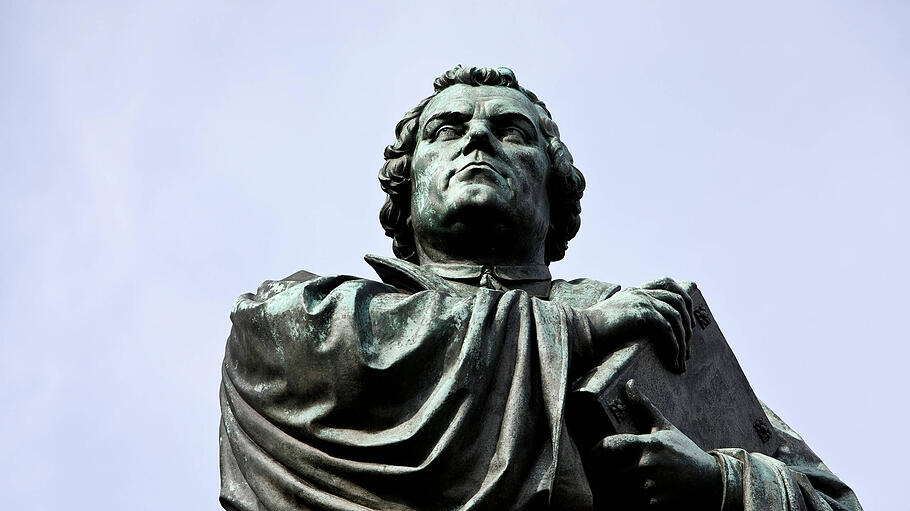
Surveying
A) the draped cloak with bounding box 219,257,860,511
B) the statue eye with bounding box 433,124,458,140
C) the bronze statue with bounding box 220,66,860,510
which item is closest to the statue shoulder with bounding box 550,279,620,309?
the bronze statue with bounding box 220,66,860,510

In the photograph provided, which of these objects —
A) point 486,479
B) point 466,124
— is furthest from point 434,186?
point 486,479

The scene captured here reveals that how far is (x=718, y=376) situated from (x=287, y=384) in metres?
2.42

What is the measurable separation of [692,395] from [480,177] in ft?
5.58

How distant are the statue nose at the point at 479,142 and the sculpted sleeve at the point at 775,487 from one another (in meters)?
2.22

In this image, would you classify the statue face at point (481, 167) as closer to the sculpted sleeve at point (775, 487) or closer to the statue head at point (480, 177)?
the statue head at point (480, 177)

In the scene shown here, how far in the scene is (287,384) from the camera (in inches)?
389

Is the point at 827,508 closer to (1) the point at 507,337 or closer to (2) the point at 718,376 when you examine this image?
(2) the point at 718,376

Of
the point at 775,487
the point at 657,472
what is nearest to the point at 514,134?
the point at 657,472

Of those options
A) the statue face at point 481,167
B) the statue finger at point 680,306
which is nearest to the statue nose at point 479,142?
the statue face at point 481,167

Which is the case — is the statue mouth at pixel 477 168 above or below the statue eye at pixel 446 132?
below

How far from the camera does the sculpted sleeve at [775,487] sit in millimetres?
9898

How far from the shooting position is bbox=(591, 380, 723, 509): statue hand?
32.0ft

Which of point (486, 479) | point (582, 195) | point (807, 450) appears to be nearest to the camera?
point (486, 479)

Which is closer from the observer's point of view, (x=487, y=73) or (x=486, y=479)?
(x=486, y=479)
